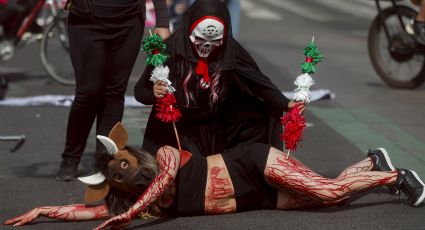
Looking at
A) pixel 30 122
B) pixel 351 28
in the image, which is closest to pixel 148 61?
pixel 30 122

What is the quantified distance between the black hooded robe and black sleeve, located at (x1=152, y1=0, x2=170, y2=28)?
0.36 meters

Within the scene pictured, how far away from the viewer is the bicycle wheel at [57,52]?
10562 mm

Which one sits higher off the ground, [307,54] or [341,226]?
[307,54]

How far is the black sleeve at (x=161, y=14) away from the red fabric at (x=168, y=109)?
719mm

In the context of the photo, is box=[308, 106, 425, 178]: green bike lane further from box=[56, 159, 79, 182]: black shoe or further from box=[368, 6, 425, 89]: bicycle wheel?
box=[56, 159, 79, 182]: black shoe

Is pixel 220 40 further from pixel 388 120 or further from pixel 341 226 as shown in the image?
pixel 388 120

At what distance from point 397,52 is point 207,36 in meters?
4.85

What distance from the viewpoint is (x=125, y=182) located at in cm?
542

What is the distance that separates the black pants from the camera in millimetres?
6391

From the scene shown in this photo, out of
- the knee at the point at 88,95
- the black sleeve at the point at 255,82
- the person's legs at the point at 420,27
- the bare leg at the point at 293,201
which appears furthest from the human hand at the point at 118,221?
the person's legs at the point at 420,27

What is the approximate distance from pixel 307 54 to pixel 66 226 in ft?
5.06

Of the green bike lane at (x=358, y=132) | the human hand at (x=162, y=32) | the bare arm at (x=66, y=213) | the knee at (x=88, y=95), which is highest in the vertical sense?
the human hand at (x=162, y=32)

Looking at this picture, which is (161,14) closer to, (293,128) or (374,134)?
(293,128)

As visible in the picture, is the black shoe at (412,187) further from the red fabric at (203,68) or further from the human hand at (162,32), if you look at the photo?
the human hand at (162,32)
